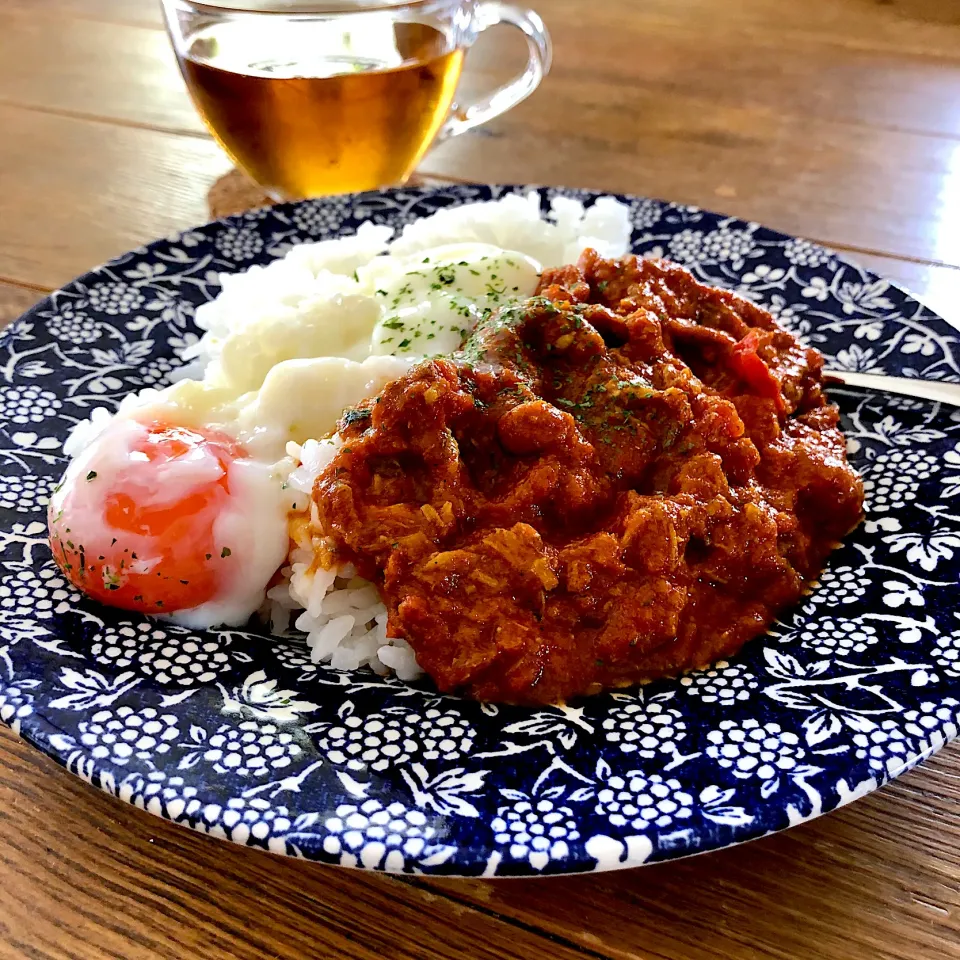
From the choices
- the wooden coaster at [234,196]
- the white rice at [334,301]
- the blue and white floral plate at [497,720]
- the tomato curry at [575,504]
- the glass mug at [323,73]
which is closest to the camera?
the blue and white floral plate at [497,720]

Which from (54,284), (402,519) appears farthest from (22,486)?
(54,284)

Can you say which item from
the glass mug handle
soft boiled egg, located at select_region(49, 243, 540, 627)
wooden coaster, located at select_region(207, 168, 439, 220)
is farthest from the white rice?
wooden coaster, located at select_region(207, 168, 439, 220)

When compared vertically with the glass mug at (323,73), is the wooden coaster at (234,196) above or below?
below

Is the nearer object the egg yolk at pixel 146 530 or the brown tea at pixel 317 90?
the egg yolk at pixel 146 530

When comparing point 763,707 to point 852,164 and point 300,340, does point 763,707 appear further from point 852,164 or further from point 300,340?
point 852,164

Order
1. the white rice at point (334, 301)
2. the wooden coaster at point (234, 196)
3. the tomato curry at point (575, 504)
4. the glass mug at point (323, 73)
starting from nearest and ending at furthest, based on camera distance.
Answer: the tomato curry at point (575, 504)
the white rice at point (334, 301)
the glass mug at point (323, 73)
the wooden coaster at point (234, 196)

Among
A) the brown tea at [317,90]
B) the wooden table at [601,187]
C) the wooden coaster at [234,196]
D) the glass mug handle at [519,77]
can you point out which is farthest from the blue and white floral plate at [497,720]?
the glass mug handle at [519,77]

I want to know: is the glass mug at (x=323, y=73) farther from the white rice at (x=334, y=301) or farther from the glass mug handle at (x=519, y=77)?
the white rice at (x=334, y=301)
